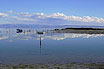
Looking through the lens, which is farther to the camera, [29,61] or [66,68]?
[29,61]

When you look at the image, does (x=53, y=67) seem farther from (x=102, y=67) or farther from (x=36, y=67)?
(x=102, y=67)

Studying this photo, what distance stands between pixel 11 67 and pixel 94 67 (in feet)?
24.5

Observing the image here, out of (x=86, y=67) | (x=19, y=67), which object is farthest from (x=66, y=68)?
(x=19, y=67)

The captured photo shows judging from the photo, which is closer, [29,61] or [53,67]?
[53,67]

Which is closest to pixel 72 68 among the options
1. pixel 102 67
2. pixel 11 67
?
pixel 102 67

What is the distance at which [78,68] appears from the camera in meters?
14.5

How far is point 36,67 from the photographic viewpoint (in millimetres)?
14992

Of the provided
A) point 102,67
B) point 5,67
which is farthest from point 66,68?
point 5,67

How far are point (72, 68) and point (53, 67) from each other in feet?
5.61

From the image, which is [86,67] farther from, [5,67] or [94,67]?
[5,67]

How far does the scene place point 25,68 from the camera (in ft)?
47.9

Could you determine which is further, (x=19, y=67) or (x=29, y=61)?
(x=29, y=61)

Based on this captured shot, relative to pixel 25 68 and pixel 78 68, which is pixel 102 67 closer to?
pixel 78 68

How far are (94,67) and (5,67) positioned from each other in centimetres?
798
